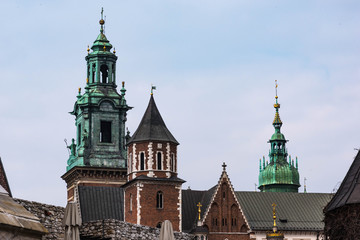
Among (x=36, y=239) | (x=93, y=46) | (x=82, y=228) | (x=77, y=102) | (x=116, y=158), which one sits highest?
(x=93, y=46)

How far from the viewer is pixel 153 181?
6969cm

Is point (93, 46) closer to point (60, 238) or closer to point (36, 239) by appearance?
point (60, 238)

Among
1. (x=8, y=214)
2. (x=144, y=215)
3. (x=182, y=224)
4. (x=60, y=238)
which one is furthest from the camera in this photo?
(x=182, y=224)

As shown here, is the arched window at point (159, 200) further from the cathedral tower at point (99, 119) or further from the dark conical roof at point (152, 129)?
the cathedral tower at point (99, 119)

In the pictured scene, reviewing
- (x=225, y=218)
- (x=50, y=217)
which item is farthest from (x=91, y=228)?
(x=225, y=218)

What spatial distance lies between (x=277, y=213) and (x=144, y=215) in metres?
17.0

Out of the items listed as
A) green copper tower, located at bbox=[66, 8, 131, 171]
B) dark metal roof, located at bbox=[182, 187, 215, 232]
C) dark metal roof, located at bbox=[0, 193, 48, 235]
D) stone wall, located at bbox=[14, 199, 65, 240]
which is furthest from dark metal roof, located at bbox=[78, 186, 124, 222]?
dark metal roof, located at bbox=[0, 193, 48, 235]

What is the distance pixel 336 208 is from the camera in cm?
2392

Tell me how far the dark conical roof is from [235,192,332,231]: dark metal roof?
12.6 metres

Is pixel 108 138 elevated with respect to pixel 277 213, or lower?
elevated

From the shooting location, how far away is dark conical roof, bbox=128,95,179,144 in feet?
233

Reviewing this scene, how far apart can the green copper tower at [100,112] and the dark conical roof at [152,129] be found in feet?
55.2

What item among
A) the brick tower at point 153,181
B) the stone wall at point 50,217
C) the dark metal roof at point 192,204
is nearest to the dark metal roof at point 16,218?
the stone wall at point 50,217

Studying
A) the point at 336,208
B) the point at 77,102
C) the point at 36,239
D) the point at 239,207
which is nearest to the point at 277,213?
the point at 239,207
